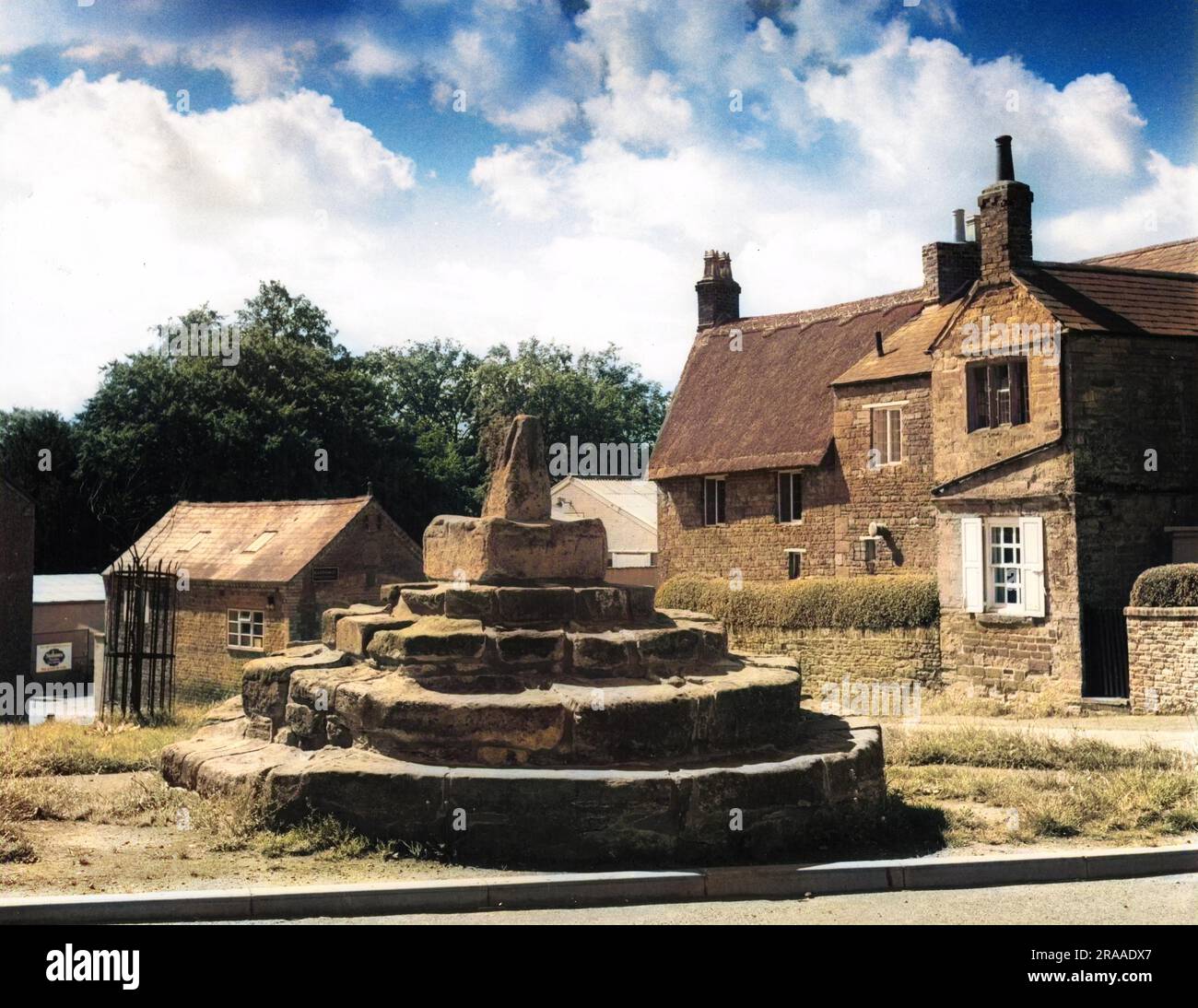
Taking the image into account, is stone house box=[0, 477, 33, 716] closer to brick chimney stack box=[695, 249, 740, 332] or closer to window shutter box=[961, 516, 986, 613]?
brick chimney stack box=[695, 249, 740, 332]

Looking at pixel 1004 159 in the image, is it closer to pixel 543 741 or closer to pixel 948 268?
pixel 948 268

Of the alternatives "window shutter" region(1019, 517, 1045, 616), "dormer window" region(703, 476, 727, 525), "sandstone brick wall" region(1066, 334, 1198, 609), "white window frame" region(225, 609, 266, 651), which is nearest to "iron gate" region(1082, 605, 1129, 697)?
"sandstone brick wall" region(1066, 334, 1198, 609)

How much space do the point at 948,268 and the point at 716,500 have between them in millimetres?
7822

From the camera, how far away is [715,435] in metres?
28.9

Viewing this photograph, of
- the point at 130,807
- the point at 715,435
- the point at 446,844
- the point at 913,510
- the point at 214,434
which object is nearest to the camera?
the point at 446,844

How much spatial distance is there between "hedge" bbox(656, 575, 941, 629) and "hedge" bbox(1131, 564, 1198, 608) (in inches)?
190

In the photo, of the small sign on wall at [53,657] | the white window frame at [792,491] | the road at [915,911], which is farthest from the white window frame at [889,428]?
the small sign on wall at [53,657]

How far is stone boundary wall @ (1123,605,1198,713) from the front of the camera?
53.6ft

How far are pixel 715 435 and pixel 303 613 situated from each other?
11.1m
